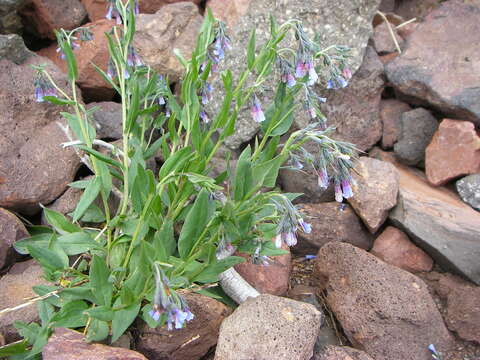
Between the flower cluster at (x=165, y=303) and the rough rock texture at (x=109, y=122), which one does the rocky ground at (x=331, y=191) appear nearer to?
the rough rock texture at (x=109, y=122)

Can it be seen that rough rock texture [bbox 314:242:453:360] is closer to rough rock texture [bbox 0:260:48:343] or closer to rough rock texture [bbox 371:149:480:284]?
rough rock texture [bbox 371:149:480:284]

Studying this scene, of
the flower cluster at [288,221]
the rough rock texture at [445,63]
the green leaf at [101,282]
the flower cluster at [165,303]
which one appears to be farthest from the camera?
the rough rock texture at [445,63]

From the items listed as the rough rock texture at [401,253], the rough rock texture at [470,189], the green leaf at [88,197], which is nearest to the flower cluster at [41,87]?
the green leaf at [88,197]

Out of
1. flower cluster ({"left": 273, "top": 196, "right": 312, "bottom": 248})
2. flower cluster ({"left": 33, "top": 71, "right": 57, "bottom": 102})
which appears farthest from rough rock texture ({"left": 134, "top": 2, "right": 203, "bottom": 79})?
flower cluster ({"left": 273, "top": 196, "right": 312, "bottom": 248})

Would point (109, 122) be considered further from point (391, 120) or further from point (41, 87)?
point (391, 120)

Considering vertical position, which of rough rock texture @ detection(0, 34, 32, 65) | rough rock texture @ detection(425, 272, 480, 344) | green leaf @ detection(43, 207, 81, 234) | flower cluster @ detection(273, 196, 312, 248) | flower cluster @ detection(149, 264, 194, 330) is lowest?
rough rock texture @ detection(425, 272, 480, 344)

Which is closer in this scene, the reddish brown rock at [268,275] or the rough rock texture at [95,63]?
the reddish brown rock at [268,275]

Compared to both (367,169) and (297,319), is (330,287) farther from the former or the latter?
(367,169)

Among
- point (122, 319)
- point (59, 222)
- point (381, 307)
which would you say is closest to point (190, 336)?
point (122, 319)
